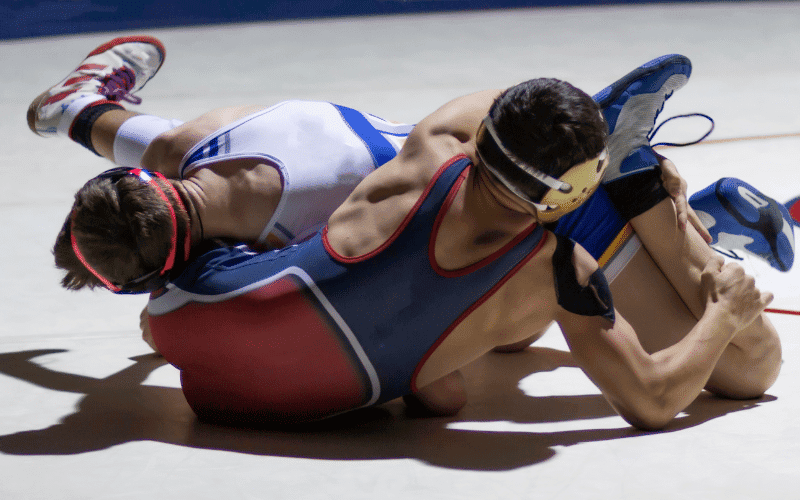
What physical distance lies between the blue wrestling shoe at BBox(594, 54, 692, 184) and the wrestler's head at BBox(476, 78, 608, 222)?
1.39 ft

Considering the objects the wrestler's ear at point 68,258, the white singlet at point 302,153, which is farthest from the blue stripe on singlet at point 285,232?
Answer: the wrestler's ear at point 68,258

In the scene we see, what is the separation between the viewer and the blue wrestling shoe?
6.44ft

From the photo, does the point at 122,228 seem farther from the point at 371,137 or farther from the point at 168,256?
the point at 371,137

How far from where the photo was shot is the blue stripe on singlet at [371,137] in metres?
2.07

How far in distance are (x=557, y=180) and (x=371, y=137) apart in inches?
26.0

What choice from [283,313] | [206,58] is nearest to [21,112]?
[206,58]

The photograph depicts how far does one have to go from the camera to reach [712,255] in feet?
6.52

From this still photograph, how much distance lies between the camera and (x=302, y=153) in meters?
1.98

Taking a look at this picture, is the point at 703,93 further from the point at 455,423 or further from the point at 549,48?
the point at 455,423

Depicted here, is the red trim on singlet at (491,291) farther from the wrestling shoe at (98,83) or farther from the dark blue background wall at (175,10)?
the dark blue background wall at (175,10)

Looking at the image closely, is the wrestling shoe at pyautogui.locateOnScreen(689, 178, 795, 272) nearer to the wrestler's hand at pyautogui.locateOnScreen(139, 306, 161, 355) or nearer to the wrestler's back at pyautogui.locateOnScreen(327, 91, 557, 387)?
the wrestler's back at pyautogui.locateOnScreen(327, 91, 557, 387)

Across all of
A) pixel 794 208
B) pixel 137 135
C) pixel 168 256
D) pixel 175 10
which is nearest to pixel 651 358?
pixel 168 256

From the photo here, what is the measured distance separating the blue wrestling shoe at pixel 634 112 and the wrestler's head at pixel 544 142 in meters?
0.42

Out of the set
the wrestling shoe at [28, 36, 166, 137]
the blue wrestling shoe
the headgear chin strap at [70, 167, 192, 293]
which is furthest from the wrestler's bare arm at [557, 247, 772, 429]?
the wrestling shoe at [28, 36, 166, 137]
